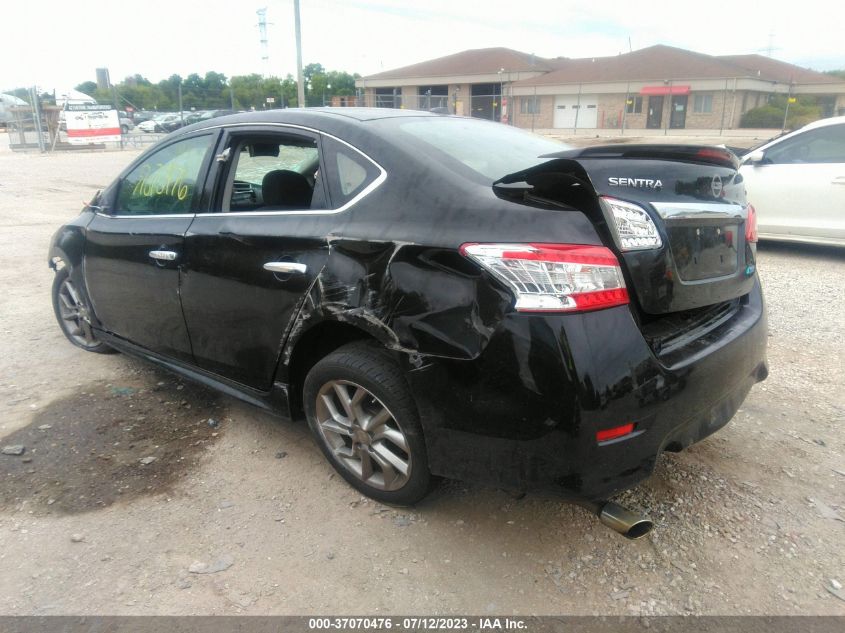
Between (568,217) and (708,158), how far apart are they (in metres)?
0.78

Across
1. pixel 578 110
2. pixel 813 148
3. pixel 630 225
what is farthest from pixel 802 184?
pixel 578 110

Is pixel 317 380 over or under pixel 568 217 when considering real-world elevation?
under

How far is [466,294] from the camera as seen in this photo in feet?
7.23

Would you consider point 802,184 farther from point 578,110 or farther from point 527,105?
point 527,105

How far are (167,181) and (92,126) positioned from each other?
27696 mm

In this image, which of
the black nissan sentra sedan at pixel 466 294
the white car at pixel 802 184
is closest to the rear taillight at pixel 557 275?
the black nissan sentra sedan at pixel 466 294

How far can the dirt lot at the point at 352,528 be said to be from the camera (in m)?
2.35

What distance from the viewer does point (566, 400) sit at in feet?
6.84

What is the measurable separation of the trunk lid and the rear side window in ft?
1.90

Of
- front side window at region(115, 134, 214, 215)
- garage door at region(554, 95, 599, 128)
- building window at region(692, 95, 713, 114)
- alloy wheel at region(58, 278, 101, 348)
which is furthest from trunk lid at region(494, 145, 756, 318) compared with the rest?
garage door at region(554, 95, 599, 128)

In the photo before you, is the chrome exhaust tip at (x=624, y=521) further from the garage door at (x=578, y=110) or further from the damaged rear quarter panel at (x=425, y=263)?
the garage door at (x=578, y=110)

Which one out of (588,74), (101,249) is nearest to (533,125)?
(588,74)

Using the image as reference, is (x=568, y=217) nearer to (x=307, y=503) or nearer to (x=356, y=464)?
(x=356, y=464)

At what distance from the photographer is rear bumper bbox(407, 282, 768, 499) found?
209 centimetres
